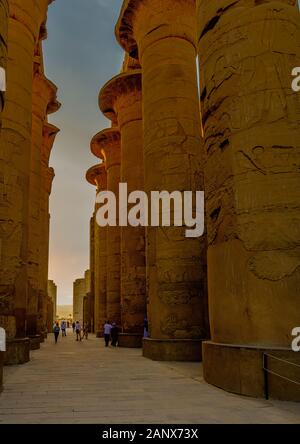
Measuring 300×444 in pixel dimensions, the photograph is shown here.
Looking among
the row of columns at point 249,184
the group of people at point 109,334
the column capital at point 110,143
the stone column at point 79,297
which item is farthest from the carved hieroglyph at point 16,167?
the stone column at point 79,297

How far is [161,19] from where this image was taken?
39.3ft

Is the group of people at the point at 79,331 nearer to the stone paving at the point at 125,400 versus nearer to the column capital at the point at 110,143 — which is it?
the column capital at the point at 110,143

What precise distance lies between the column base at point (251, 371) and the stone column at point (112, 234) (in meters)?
14.0

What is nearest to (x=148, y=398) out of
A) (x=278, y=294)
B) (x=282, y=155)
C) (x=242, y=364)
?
(x=242, y=364)

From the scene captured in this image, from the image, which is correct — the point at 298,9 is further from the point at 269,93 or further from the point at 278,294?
the point at 278,294

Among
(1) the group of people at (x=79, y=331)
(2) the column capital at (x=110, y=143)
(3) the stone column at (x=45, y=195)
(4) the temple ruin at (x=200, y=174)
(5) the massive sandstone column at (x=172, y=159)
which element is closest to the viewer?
(4) the temple ruin at (x=200, y=174)

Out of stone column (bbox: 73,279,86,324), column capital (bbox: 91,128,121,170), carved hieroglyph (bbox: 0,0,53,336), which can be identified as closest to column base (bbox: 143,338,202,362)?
carved hieroglyph (bbox: 0,0,53,336)

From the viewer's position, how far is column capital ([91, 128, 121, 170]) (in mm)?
21438

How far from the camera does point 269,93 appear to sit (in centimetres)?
583

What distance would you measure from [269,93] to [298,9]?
165 cm

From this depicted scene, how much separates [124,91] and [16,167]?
832cm

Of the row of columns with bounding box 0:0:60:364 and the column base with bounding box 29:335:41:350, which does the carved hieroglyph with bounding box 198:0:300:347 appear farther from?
the column base with bounding box 29:335:41:350

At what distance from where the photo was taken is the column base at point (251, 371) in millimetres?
4844

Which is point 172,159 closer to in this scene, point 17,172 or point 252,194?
point 17,172
